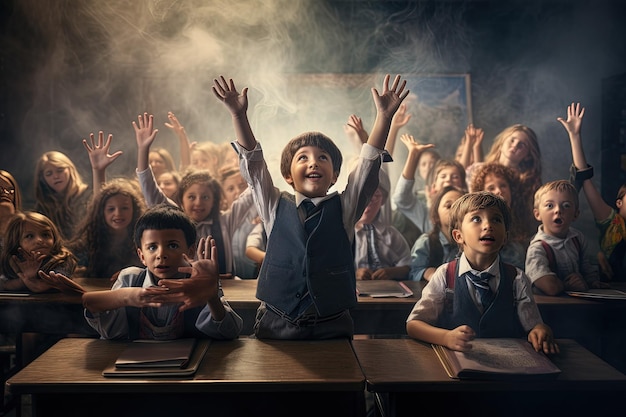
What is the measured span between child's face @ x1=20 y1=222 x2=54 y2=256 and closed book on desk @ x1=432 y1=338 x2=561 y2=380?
6.02 ft

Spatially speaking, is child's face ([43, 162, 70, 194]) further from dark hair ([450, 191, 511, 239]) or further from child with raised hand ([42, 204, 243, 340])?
dark hair ([450, 191, 511, 239])

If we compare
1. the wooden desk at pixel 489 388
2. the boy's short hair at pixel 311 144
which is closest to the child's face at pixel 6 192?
the boy's short hair at pixel 311 144

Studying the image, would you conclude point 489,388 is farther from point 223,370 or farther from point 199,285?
point 199,285

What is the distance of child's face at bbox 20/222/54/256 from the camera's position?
2.84 m

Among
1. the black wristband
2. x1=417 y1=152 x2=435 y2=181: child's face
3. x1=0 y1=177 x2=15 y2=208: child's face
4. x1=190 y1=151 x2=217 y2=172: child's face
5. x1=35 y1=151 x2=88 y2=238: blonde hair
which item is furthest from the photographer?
x1=417 y1=152 x2=435 y2=181: child's face

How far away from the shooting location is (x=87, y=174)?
199 inches

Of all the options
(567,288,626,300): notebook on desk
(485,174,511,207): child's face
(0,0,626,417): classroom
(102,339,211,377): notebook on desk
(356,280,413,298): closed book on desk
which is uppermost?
(0,0,626,417): classroom

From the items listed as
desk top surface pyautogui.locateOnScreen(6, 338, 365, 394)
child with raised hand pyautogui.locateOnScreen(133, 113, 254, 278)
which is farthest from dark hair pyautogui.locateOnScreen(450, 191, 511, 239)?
child with raised hand pyautogui.locateOnScreen(133, 113, 254, 278)

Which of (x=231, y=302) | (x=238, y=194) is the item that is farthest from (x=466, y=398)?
(x=238, y=194)

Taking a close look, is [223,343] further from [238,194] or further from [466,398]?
[238,194]

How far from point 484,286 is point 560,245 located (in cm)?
108

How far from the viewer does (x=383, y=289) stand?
2.94m

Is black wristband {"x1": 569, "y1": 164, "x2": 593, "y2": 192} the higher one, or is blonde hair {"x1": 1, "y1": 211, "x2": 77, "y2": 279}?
black wristband {"x1": 569, "y1": 164, "x2": 593, "y2": 192}

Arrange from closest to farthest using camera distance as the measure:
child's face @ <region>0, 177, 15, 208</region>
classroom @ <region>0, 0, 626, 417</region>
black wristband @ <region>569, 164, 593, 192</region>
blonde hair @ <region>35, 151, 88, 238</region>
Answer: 1. child's face @ <region>0, 177, 15, 208</region>
2. black wristband @ <region>569, 164, 593, 192</region>
3. blonde hair @ <region>35, 151, 88, 238</region>
4. classroom @ <region>0, 0, 626, 417</region>
